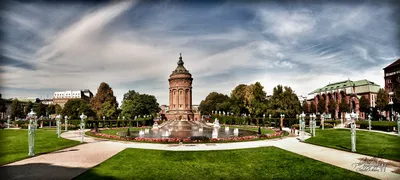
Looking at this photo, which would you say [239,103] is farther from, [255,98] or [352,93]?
[352,93]

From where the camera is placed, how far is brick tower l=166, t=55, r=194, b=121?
3063 inches

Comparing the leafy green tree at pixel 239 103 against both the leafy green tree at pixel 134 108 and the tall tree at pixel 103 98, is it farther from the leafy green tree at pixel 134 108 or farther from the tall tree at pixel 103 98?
the tall tree at pixel 103 98

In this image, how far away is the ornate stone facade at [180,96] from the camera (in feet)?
255

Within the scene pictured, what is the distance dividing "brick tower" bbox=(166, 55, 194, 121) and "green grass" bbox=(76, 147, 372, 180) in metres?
61.6

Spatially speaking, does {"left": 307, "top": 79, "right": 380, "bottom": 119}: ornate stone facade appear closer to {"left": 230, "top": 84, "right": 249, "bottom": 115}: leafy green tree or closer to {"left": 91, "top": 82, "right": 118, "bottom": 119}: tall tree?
{"left": 230, "top": 84, "right": 249, "bottom": 115}: leafy green tree

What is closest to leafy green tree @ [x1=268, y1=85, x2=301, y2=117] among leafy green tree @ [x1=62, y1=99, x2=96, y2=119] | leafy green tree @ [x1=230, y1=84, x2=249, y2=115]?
leafy green tree @ [x1=230, y1=84, x2=249, y2=115]

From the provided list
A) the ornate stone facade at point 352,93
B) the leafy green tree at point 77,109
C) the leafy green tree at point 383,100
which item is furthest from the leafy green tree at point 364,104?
the leafy green tree at point 77,109

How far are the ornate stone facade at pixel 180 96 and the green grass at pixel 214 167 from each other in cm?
6164

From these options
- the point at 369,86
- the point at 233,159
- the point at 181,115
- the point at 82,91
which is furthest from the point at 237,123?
the point at 82,91

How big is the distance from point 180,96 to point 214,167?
221 feet

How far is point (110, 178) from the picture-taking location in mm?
10430

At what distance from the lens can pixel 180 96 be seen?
3125 inches

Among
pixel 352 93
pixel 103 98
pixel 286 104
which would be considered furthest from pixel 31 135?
pixel 352 93

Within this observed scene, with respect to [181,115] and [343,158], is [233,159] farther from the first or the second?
[181,115]
